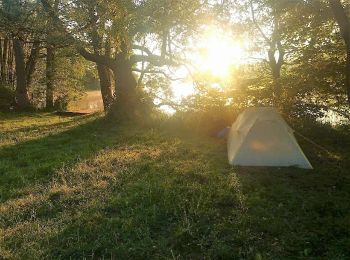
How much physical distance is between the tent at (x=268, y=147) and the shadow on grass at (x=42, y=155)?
17.6ft

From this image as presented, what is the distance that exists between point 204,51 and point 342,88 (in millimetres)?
7427

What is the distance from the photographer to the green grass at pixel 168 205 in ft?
22.9

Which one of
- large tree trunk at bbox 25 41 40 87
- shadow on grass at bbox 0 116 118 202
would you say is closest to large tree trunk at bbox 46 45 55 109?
large tree trunk at bbox 25 41 40 87

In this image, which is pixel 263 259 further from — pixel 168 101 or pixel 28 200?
pixel 168 101

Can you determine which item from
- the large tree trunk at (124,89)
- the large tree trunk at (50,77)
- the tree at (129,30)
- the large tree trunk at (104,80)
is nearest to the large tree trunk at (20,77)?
the large tree trunk at (50,77)

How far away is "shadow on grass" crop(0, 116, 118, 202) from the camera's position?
1098cm

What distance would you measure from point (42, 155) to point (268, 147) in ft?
25.9

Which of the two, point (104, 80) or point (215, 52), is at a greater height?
point (215, 52)

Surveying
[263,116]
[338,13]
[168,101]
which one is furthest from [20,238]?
[168,101]

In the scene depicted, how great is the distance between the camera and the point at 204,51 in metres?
21.4

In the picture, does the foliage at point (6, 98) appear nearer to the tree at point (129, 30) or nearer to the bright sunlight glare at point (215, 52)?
the tree at point (129, 30)

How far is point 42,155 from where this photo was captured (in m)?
14.3

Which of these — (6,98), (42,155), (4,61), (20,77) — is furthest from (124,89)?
(4,61)

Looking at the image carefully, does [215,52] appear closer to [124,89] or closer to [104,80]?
[124,89]
